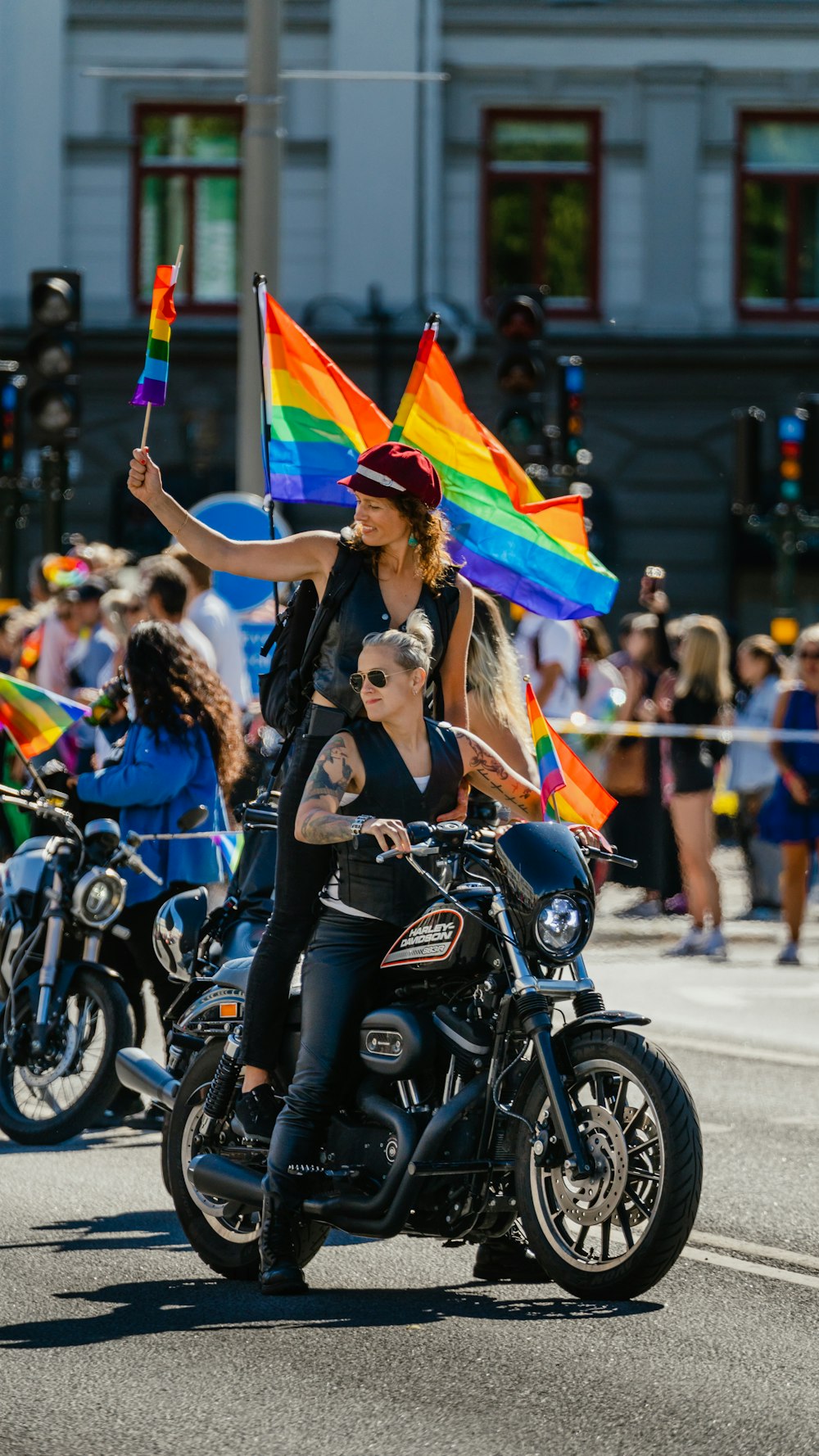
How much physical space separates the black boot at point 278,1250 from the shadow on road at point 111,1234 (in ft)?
2.48

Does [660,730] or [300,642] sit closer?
[300,642]

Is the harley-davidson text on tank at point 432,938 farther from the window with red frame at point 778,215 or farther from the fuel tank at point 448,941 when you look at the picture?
the window with red frame at point 778,215

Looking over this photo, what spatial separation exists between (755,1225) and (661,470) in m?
21.0

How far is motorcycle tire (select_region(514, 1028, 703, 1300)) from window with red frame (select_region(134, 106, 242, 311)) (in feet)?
75.4

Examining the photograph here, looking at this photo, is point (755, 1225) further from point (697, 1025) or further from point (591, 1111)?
point (697, 1025)

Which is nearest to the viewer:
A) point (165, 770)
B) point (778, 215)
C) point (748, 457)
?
point (165, 770)

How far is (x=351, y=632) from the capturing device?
610cm

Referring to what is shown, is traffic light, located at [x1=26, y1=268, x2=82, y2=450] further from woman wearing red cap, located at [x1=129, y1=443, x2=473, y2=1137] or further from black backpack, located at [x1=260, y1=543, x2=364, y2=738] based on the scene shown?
woman wearing red cap, located at [x1=129, y1=443, x2=473, y2=1137]

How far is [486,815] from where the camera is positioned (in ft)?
26.8

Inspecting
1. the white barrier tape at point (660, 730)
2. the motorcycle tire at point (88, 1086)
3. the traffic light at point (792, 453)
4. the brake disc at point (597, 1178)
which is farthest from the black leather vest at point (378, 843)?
the traffic light at point (792, 453)

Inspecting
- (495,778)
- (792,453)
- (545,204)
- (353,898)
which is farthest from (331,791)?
(545,204)

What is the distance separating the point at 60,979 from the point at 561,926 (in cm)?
294

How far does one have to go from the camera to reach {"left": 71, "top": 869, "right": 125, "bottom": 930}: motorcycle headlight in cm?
832

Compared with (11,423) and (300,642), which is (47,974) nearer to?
(300,642)
